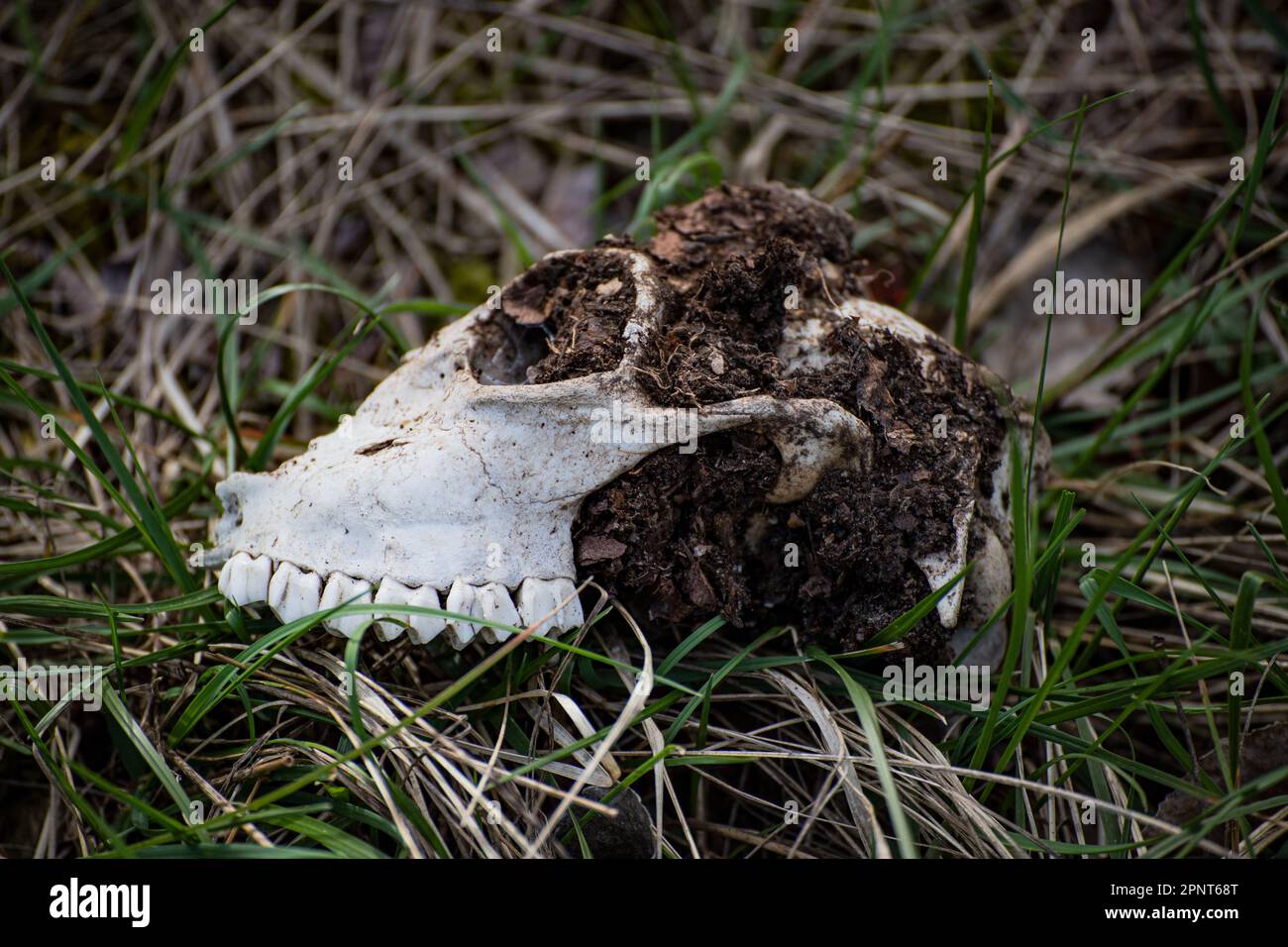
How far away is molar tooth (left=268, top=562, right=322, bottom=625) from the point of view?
6.99 feet

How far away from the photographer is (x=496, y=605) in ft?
6.77

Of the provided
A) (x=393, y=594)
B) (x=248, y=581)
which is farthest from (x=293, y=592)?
(x=393, y=594)

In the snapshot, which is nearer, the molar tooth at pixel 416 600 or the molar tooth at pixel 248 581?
the molar tooth at pixel 416 600

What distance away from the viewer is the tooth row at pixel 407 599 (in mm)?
2061

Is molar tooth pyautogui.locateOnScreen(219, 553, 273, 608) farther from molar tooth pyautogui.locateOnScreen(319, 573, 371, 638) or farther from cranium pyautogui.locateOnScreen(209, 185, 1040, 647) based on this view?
molar tooth pyautogui.locateOnScreen(319, 573, 371, 638)

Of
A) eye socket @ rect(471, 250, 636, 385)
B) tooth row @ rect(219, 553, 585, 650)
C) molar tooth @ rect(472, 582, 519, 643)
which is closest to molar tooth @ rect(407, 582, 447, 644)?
tooth row @ rect(219, 553, 585, 650)

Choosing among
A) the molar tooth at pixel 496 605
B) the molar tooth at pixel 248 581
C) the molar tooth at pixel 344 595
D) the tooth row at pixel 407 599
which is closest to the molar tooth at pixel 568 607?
the tooth row at pixel 407 599

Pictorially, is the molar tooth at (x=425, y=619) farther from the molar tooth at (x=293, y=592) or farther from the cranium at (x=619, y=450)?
the molar tooth at (x=293, y=592)

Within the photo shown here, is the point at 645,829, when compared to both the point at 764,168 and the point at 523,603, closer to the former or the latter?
the point at 523,603

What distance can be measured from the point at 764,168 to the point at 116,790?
334 centimetres

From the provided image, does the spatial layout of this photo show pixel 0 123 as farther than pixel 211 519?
Yes

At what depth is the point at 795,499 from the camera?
2.25m
